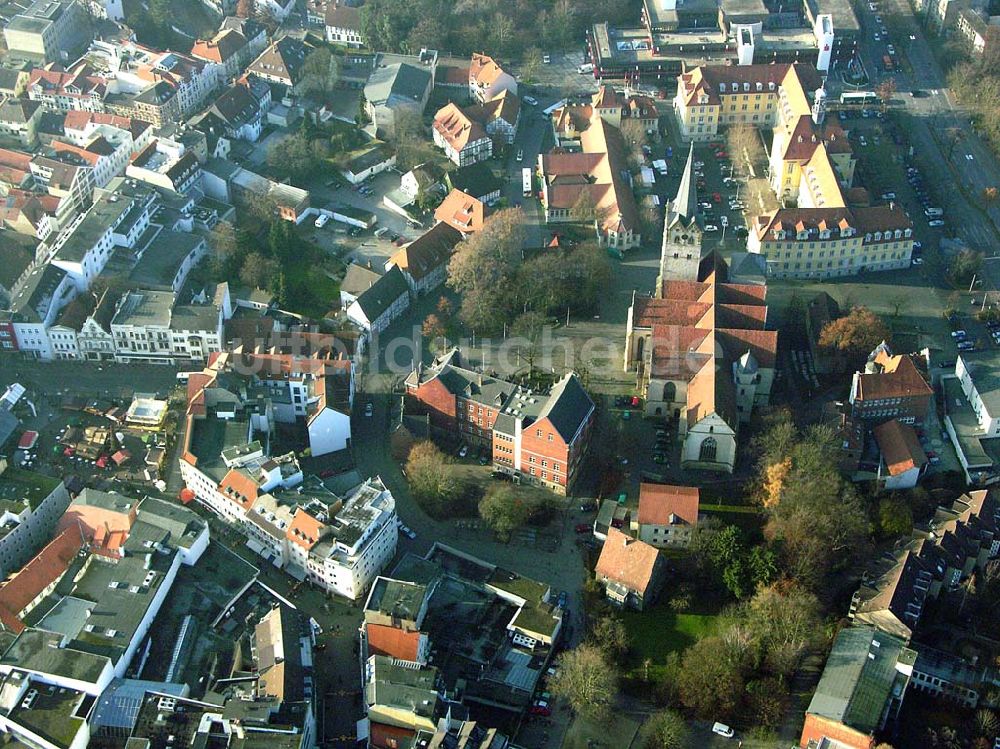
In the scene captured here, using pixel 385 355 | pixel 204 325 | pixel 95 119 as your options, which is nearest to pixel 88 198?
pixel 95 119

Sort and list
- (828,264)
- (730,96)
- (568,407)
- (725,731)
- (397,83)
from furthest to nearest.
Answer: (397,83) → (730,96) → (828,264) → (568,407) → (725,731)

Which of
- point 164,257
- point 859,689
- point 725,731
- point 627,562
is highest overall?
point 164,257

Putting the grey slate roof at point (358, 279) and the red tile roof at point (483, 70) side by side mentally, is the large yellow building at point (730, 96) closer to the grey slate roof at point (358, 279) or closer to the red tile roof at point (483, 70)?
the red tile roof at point (483, 70)

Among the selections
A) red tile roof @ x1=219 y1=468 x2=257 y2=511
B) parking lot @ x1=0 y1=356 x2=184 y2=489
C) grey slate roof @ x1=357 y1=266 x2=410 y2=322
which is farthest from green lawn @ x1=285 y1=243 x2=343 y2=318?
red tile roof @ x1=219 y1=468 x2=257 y2=511

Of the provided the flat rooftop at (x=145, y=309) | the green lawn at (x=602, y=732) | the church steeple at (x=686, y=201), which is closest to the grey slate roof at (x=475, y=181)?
the church steeple at (x=686, y=201)

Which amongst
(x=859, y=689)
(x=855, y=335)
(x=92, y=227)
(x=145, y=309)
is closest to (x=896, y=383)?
(x=855, y=335)

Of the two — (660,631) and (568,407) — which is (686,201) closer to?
(568,407)
